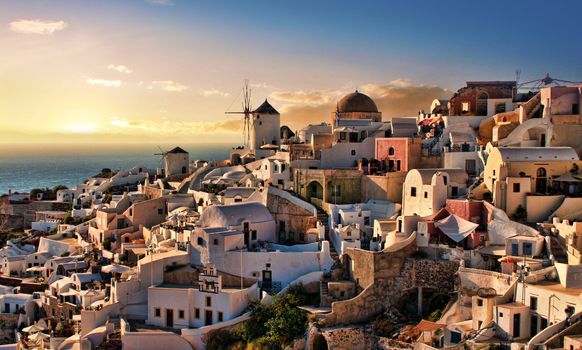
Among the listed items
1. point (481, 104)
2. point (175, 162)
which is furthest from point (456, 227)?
point (175, 162)

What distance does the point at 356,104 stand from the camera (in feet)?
137

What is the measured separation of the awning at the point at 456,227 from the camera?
2395 centimetres

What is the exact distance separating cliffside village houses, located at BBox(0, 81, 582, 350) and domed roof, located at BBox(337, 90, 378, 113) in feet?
14.8

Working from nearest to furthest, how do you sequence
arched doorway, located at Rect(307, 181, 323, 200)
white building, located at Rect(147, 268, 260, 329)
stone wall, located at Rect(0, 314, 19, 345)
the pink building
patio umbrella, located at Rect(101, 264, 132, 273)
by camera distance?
white building, located at Rect(147, 268, 260, 329), patio umbrella, located at Rect(101, 264, 132, 273), stone wall, located at Rect(0, 314, 19, 345), the pink building, arched doorway, located at Rect(307, 181, 323, 200)

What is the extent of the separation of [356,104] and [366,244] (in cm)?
1629

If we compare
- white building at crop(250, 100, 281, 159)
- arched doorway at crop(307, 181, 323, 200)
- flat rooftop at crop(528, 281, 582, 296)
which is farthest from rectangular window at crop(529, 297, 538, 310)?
white building at crop(250, 100, 281, 159)

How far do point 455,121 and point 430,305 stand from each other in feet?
44.9

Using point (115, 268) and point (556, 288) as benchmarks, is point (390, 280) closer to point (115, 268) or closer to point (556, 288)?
point (556, 288)

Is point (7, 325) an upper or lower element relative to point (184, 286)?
lower

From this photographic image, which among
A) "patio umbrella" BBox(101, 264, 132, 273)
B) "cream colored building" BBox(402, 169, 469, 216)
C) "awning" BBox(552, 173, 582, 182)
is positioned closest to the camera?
"awning" BBox(552, 173, 582, 182)

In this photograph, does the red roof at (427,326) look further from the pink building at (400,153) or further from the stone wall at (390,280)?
the pink building at (400,153)

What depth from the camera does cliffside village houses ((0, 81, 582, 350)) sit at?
71.3ft

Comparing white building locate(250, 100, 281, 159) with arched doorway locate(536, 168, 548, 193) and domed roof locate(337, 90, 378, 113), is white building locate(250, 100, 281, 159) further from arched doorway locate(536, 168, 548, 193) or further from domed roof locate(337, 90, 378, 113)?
arched doorway locate(536, 168, 548, 193)

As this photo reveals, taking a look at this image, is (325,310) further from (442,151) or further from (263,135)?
(263,135)
